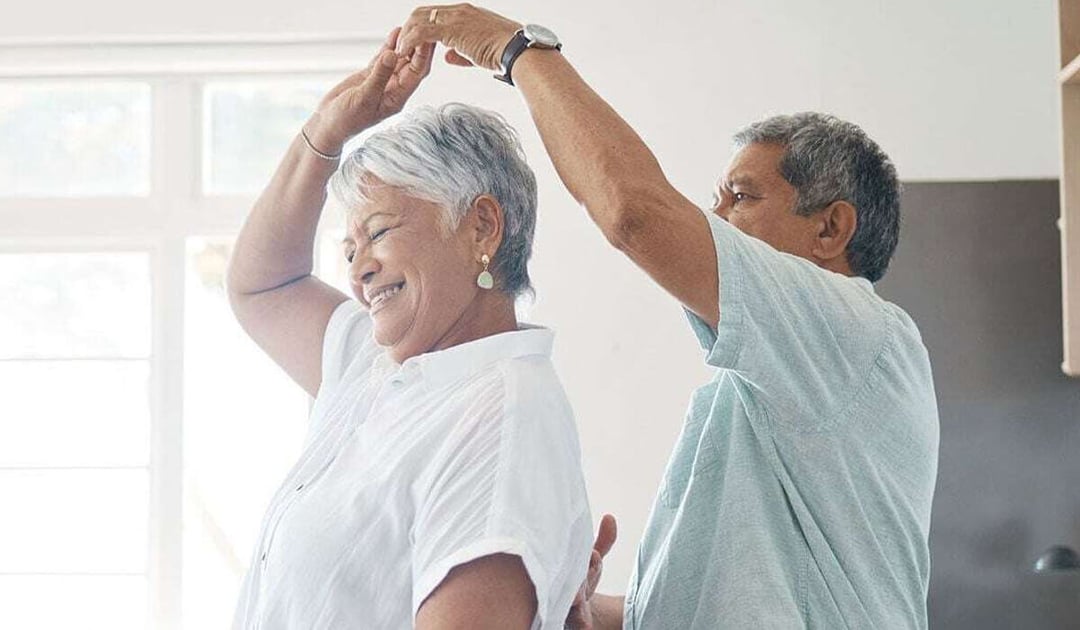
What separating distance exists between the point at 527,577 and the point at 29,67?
9.10ft

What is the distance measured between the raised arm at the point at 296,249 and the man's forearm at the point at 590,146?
273 millimetres

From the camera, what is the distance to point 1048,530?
2.79m

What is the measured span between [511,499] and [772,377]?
0.92 ft

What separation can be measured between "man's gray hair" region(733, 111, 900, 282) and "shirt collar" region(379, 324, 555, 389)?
38 cm

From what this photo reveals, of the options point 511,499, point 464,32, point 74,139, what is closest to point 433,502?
point 511,499

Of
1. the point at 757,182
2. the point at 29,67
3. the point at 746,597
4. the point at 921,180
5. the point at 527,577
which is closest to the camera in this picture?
the point at 527,577

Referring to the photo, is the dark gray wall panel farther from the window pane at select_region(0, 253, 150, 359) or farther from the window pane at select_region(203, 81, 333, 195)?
the window pane at select_region(0, 253, 150, 359)

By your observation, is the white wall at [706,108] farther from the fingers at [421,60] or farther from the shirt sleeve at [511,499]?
the shirt sleeve at [511,499]

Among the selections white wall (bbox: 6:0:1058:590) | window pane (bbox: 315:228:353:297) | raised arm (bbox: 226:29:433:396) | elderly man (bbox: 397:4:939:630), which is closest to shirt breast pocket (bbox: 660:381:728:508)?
elderly man (bbox: 397:4:939:630)

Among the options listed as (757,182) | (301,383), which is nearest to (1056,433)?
(757,182)

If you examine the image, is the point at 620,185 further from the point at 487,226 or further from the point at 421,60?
the point at 421,60

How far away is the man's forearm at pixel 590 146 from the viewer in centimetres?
122

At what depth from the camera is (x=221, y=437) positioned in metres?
3.49

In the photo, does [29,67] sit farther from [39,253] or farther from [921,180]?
[921,180]
